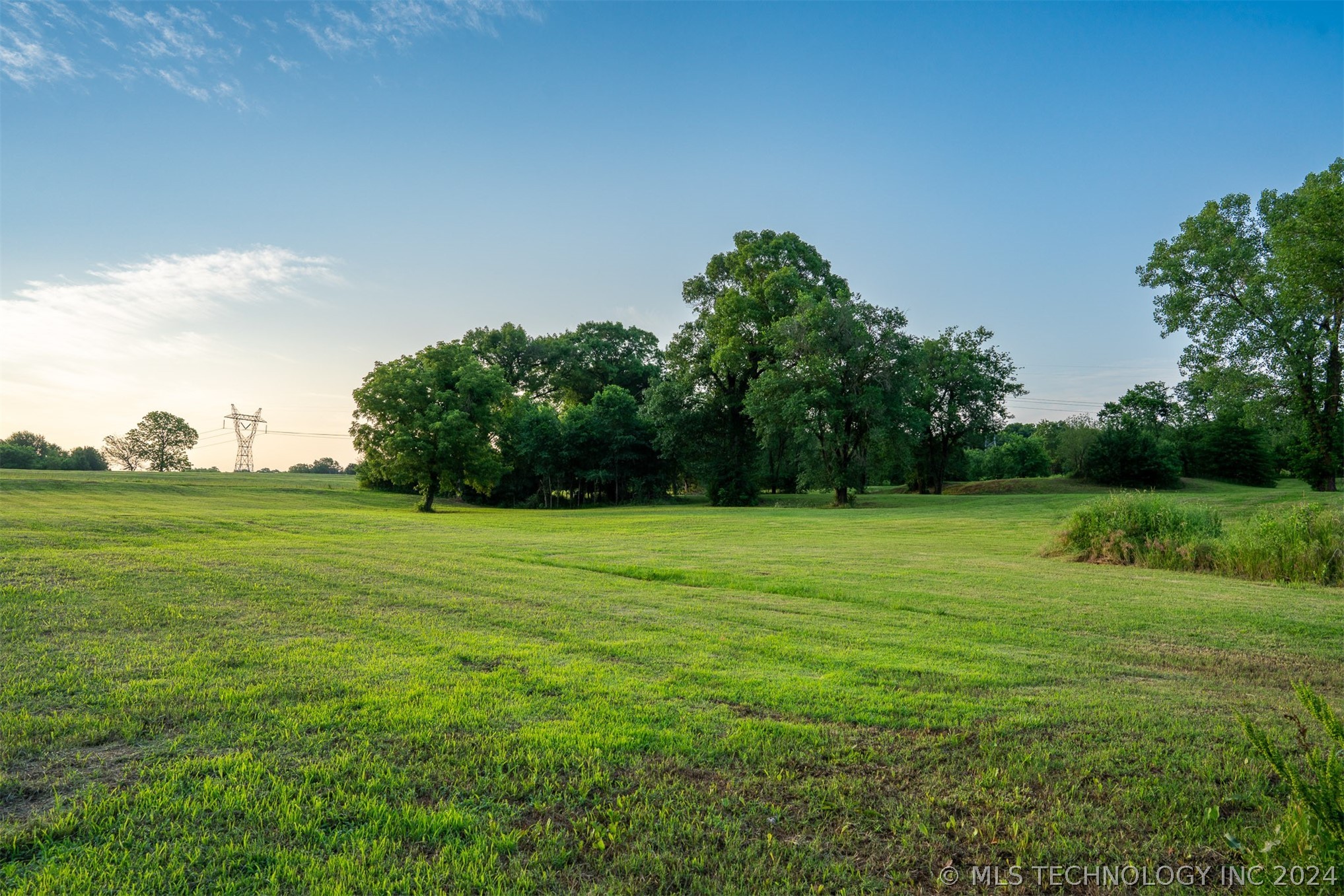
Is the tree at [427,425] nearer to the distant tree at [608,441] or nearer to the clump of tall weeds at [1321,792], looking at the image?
the distant tree at [608,441]

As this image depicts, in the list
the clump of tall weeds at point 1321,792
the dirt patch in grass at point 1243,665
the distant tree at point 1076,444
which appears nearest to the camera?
the clump of tall weeds at point 1321,792

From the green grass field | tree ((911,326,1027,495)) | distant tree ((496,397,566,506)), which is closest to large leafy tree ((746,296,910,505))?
tree ((911,326,1027,495))

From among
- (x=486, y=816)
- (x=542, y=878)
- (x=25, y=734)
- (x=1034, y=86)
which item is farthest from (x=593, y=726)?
(x=1034, y=86)

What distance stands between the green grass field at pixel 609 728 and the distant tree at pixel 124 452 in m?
91.8

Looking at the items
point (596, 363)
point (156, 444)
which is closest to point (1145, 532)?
point (596, 363)

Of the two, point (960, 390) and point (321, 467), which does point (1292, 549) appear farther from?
point (321, 467)

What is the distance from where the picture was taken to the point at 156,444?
8188 centimetres

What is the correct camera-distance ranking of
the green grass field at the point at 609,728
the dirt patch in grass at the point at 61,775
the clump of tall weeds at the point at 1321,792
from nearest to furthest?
1. the clump of tall weeds at the point at 1321,792
2. the green grass field at the point at 609,728
3. the dirt patch in grass at the point at 61,775

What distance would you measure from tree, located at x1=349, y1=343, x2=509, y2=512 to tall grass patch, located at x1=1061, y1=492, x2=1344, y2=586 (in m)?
33.9

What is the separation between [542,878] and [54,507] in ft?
98.0

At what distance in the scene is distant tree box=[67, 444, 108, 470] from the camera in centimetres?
7012

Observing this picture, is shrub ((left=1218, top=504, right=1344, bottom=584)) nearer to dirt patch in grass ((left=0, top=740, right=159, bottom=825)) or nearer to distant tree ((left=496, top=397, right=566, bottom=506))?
dirt patch in grass ((left=0, top=740, right=159, bottom=825))

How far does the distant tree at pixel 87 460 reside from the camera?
70125 mm

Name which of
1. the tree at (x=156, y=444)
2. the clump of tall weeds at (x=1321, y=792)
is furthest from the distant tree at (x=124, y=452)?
the clump of tall weeds at (x=1321, y=792)
